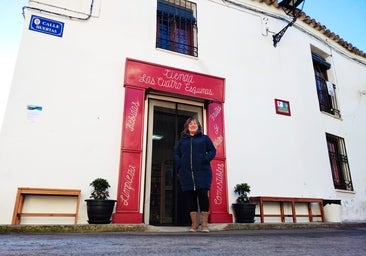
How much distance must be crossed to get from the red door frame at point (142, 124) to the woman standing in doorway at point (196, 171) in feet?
3.71

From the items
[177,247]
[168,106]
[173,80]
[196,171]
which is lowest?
[177,247]

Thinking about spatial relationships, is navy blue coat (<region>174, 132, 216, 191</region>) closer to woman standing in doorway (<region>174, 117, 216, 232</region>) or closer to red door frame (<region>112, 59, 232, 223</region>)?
woman standing in doorway (<region>174, 117, 216, 232</region>)

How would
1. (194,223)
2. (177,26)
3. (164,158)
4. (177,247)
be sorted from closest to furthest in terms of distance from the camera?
(177,247) < (194,223) < (177,26) < (164,158)

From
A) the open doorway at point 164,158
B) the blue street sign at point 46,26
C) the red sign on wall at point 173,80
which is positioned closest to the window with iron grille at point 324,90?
the red sign on wall at point 173,80

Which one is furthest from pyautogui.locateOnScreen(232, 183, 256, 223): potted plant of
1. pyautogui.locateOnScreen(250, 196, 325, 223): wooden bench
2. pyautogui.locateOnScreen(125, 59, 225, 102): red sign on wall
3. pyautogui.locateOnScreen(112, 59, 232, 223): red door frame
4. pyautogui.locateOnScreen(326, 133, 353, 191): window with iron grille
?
pyautogui.locateOnScreen(326, 133, 353, 191): window with iron grille

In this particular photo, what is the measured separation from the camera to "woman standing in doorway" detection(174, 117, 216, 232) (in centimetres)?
385

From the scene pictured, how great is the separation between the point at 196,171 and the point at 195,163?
12cm

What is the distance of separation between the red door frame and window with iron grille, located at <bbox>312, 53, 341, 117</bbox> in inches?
158

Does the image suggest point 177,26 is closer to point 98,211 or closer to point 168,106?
point 168,106

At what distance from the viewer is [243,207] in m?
5.16

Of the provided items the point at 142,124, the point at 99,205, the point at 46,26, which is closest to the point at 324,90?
the point at 142,124

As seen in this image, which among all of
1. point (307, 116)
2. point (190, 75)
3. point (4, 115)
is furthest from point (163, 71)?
point (307, 116)

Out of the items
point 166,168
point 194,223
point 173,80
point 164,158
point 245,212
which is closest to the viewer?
point 194,223

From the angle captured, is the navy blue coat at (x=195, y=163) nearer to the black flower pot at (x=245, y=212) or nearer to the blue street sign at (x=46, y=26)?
the black flower pot at (x=245, y=212)
